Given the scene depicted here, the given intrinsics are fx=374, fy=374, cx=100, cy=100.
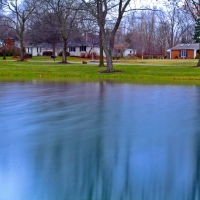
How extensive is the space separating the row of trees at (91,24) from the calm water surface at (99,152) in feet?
38.5

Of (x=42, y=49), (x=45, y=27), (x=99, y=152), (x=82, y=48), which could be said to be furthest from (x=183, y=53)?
(x=99, y=152)

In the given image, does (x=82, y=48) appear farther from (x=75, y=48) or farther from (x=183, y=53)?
(x=183, y=53)

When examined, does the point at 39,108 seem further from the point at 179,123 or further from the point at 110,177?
the point at 110,177

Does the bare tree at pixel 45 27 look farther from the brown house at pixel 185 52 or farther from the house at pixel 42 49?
the brown house at pixel 185 52

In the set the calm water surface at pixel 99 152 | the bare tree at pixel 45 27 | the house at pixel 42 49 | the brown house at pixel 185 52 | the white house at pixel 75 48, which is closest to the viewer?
the calm water surface at pixel 99 152

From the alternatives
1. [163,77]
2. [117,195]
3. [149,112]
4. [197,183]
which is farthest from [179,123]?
[163,77]

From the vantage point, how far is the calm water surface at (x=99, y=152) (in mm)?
5109

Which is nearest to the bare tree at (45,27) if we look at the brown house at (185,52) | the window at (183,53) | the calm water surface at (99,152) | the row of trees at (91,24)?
the row of trees at (91,24)

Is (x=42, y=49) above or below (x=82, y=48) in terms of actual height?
below

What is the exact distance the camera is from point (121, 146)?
7090mm

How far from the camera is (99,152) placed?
22.0 ft

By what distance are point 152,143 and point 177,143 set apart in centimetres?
50

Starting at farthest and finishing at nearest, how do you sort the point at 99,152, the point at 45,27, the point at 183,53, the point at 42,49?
the point at 42,49
the point at 183,53
the point at 45,27
the point at 99,152

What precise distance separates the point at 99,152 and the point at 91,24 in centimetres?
3418
